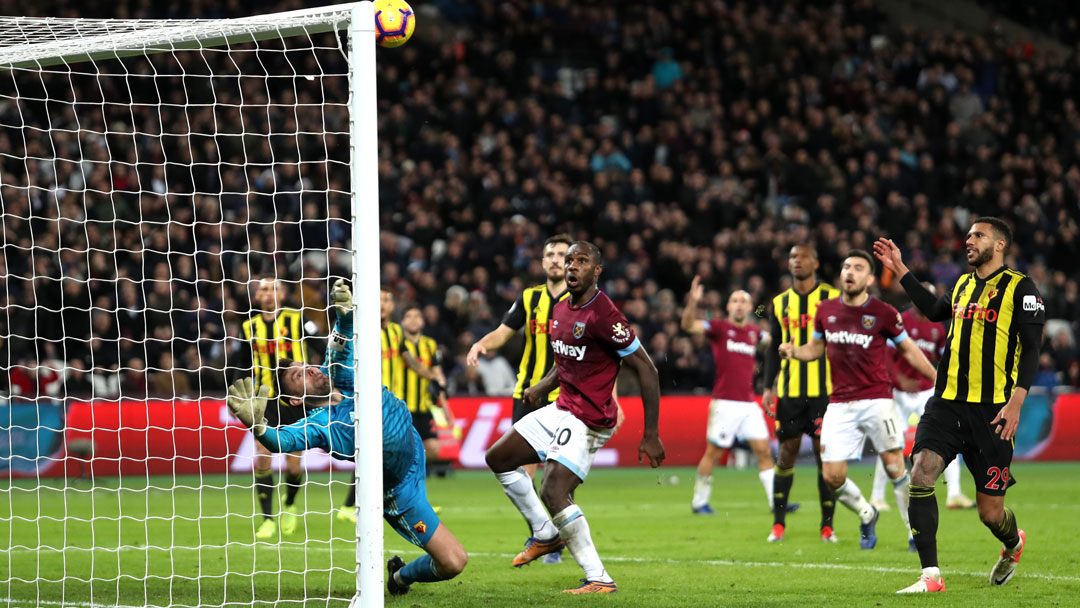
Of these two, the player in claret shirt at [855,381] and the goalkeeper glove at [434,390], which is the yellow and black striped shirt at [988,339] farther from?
the goalkeeper glove at [434,390]

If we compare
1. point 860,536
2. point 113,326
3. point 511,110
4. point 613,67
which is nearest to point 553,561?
point 860,536

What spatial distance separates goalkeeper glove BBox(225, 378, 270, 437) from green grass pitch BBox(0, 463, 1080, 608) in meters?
0.57

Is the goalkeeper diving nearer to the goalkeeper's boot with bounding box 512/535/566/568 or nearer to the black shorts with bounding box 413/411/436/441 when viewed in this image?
the goalkeeper's boot with bounding box 512/535/566/568

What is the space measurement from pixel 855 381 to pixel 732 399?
11.4 feet

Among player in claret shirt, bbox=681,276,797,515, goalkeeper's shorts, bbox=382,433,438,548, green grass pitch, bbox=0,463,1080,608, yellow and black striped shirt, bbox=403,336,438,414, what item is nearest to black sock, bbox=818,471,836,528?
green grass pitch, bbox=0,463,1080,608

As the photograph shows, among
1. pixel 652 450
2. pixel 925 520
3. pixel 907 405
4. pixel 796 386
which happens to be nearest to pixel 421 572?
pixel 652 450

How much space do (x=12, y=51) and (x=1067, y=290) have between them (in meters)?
17.8

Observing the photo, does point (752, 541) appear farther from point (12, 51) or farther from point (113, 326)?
point (113, 326)

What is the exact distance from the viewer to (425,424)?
1331cm

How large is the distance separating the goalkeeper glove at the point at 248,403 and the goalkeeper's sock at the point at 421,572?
142cm

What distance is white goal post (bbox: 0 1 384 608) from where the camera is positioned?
20.7 ft

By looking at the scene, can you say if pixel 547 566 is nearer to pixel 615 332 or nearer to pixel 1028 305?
pixel 615 332

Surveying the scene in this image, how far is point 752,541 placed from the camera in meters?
10.0

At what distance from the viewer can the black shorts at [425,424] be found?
1327 cm
